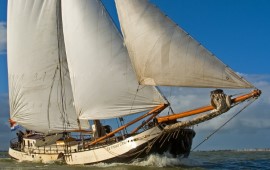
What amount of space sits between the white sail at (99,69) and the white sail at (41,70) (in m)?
5.14

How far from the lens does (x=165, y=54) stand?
30516 millimetres

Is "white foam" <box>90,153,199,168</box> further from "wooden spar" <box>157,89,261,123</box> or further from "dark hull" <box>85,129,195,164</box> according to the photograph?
"wooden spar" <box>157,89,261,123</box>

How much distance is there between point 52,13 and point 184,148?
19395mm

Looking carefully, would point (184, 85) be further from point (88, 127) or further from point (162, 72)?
point (88, 127)

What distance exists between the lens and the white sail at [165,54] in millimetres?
28359

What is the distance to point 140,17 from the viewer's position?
3222 cm

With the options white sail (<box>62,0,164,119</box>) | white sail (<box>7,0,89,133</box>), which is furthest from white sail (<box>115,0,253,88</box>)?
white sail (<box>7,0,89,133</box>)

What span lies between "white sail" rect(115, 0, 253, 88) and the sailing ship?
63mm

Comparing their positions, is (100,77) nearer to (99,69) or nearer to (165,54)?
(99,69)

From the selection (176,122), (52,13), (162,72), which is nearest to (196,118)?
(176,122)

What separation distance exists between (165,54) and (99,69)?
8171mm

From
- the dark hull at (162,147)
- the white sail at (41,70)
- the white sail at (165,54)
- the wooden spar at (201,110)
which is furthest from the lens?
the white sail at (41,70)

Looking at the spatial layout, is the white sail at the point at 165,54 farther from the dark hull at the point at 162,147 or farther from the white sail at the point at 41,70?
the white sail at the point at 41,70

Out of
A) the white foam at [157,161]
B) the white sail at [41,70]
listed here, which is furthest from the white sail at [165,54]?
the white sail at [41,70]
